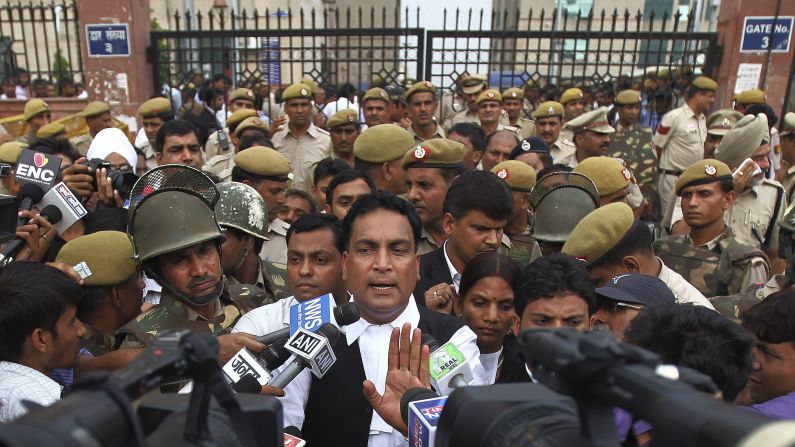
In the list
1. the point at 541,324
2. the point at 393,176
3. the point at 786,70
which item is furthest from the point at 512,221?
the point at 786,70

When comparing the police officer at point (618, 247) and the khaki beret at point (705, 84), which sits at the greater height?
the khaki beret at point (705, 84)

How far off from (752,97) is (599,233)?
593cm

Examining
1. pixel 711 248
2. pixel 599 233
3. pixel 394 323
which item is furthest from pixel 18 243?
pixel 711 248

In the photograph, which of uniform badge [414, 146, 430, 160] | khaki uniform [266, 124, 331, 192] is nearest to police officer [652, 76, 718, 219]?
khaki uniform [266, 124, 331, 192]

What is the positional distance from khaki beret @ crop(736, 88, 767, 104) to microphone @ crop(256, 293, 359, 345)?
7305 millimetres

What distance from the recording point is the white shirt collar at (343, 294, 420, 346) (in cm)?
223

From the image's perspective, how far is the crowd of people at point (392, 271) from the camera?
2055 mm

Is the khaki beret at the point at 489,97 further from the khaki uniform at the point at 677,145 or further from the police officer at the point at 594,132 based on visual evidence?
the khaki uniform at the point at 677,145

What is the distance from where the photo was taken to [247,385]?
1627 millimetres

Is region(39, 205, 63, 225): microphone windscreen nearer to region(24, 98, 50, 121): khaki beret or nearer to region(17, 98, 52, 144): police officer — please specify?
region(17, 98, 52, 144): police officer

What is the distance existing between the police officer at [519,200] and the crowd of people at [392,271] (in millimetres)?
16

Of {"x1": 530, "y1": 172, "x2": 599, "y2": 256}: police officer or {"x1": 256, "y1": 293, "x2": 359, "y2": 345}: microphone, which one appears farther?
{"x1": 530, "y1": 172, "x2": 599, "y2": 256}: police officer

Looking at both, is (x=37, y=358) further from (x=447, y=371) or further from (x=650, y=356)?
(x=650, y=356)

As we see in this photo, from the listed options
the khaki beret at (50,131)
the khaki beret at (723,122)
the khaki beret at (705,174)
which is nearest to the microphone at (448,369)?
the khaki beret at (705,174)
